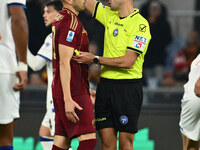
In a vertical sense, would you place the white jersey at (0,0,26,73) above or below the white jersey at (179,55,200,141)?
above

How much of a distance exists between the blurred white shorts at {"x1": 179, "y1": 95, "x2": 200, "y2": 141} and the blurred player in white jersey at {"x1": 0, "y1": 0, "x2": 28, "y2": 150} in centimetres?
177

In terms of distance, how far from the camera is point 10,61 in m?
4.68

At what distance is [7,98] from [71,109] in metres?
0.59

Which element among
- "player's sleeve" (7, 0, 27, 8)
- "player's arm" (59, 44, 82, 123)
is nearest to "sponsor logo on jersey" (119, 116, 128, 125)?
"player's arm" (59, 44, 82, 123)

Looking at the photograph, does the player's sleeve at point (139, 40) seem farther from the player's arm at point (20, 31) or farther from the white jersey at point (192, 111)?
the player's arm at point (20, 31)

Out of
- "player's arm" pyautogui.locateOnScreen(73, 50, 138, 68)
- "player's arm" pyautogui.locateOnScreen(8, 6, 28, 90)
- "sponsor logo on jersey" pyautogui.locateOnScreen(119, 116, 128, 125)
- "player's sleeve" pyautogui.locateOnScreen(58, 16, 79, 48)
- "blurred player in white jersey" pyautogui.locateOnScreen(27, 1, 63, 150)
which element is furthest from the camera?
"blurred player in white jersey" pyautogui.locateOnScreen(27, 1, 63, 150)

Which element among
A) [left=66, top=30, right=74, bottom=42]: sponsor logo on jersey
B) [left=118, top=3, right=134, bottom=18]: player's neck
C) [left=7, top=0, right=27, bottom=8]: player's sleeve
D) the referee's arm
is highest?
[left=7, top=0, right=27, bottom=8]: player's sleeve

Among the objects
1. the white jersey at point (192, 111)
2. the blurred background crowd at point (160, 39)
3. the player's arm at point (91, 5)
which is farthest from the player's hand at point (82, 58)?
the blurred background crowd at point (160, 39)

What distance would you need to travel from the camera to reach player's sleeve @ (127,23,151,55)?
5211mm

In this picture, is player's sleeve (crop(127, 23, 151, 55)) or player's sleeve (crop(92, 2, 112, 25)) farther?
player's sleeve (crop(92, 2, 112, 25))

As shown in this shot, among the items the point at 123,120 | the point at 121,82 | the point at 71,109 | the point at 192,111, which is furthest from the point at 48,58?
the point at 192,111

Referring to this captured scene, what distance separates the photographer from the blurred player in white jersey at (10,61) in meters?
4.54

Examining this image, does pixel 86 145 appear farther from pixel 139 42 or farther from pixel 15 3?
pixel 15 3

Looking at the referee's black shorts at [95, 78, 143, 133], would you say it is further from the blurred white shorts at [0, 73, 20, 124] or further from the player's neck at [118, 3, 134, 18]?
the blurred white shorts at [0, 73, 20, 124]
